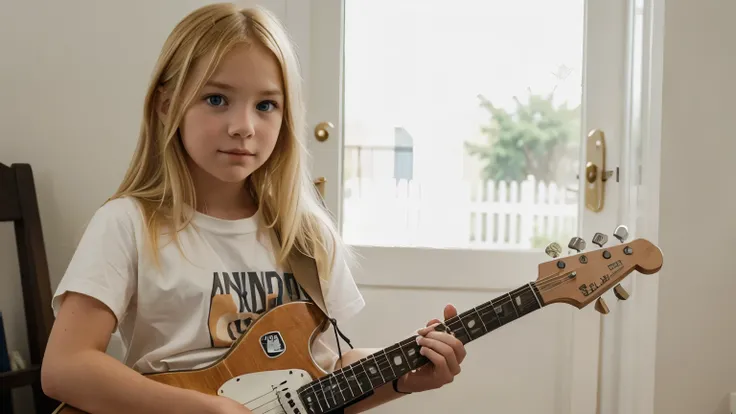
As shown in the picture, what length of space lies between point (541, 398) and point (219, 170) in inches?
47.1

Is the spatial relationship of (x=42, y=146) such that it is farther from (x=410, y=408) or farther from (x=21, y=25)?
(x=410, y=408)

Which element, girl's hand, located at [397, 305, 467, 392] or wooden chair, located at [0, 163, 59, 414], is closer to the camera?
girl's hand, located at [397, 305, 467, 392]

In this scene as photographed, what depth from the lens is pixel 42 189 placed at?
72.8 inches

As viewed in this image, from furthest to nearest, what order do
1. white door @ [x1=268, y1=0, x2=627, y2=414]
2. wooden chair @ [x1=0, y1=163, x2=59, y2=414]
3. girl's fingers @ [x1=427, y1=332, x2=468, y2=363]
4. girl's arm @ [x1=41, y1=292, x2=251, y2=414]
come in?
white door @ [x1=268, y1=0, x2=627, y2=414], wooden chair @ [x1=0, y1=163, x2=59, y2=414], girl's fingers @ [x1=427, y1=332, x2=468, y2=363], girl's arm @ [x1=41, y1=292, x2=251, y2=414]

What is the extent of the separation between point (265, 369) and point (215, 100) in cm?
45

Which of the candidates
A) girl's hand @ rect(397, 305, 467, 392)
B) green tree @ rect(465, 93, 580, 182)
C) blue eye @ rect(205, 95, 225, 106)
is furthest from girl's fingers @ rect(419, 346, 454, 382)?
green tree @ rect(465, 93, 580, 182)

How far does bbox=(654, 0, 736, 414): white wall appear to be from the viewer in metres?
1.73

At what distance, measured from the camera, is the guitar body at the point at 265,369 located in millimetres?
1129

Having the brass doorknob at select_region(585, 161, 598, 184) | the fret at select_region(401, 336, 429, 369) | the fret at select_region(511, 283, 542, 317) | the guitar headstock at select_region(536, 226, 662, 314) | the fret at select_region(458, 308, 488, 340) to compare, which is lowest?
the fret at select_region(401, 336, 429, 369)

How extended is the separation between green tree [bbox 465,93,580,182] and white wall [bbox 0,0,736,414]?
295mm

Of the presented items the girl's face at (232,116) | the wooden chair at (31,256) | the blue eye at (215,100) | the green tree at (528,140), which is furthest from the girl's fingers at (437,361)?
the wooden chair at (31,256)

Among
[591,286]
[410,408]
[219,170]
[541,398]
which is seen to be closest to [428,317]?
[410,408]

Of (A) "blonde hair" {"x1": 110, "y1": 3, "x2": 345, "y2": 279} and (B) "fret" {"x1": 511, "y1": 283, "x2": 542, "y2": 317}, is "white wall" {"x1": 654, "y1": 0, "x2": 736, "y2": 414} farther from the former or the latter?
(A) "blonde hair" {"x1": 110, "y1": 3, "x2": 345, "y2": 279}

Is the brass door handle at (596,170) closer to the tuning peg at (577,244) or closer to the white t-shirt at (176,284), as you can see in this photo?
the tuning peg at (577,244)
